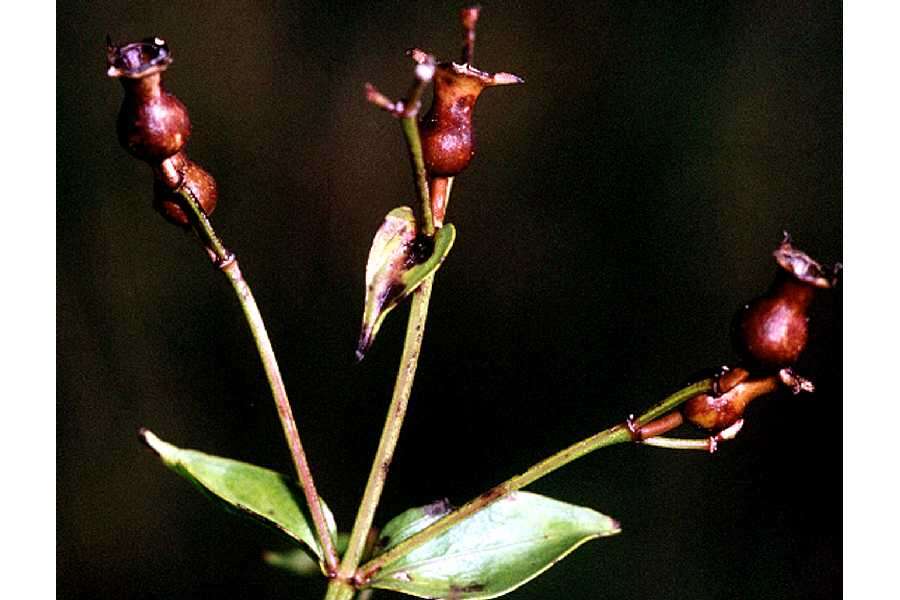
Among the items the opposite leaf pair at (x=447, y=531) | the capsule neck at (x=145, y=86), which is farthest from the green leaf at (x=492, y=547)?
the capsule neck at (x=145, y=86)

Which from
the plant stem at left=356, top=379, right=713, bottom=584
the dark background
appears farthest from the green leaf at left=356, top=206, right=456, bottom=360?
the dark background

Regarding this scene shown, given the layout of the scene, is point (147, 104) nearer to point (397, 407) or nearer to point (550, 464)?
point (397, 407)

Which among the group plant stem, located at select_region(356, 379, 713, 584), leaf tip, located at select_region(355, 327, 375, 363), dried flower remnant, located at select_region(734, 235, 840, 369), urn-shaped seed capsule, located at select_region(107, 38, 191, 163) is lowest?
plant stem, located at select_region(356, 379, 713, 584)

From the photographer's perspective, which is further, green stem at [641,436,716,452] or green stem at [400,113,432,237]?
green stem at [641,436,716,452]

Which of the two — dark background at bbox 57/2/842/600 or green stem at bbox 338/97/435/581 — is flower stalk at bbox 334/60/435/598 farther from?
dark background at bbox 57/2/842/600

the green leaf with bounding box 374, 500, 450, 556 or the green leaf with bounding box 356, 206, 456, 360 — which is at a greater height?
the green leaf with bounding box 356, 206, 456, 360

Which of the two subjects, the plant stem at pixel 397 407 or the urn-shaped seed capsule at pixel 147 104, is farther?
the plant stem at pixel 397 407

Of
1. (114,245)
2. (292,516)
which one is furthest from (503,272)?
(292,516)

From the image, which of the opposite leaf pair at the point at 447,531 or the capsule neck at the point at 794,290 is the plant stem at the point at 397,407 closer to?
Result: the opposite leaf pair at the point at 447,531
